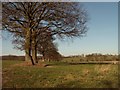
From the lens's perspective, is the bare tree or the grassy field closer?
the grassy field

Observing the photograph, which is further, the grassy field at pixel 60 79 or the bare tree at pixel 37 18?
the bare tree at pixel 37 18

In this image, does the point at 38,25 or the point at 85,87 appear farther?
the point at 38,25

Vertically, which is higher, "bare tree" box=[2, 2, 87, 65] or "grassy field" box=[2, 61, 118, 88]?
"bare tree" box=[2, 2, 87, 65]

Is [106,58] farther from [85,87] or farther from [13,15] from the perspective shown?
[85,87]

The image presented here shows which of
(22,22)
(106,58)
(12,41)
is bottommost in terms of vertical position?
(106,58)

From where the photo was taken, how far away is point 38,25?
32344mm

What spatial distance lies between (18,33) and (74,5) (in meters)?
8.17

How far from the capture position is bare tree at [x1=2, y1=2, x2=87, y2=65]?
30.1 m

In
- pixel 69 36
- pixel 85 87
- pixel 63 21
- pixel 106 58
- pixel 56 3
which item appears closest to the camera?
pixel 85 87

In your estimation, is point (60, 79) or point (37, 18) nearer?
point (60, 79)

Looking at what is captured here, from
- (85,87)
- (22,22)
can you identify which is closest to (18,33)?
(22,22)

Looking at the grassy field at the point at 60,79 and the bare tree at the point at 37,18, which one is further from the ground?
the bare tree at the point at 37,18

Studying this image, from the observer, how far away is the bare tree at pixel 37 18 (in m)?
30.1

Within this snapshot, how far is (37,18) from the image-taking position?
31516mm
